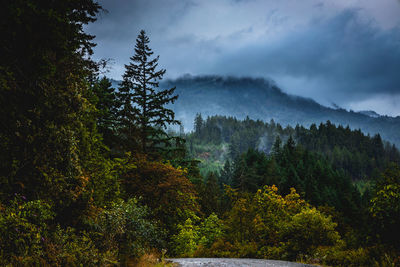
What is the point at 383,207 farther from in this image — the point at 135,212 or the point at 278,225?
the point at 135,212

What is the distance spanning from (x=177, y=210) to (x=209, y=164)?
506 ft

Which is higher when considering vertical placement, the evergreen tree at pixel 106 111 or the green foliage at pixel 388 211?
the evergreen tree at pixel 106 111

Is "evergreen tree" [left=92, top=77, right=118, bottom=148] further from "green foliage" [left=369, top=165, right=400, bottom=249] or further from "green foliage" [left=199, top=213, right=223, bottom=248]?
"green foliage" [left=369, top=165, right=400, bottom=249]

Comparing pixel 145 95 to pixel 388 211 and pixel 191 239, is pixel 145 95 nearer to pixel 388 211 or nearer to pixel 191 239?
pixel 191 239

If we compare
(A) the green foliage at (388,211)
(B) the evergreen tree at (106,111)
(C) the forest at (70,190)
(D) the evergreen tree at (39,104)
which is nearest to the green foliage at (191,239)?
(C) the forest at (70,190)

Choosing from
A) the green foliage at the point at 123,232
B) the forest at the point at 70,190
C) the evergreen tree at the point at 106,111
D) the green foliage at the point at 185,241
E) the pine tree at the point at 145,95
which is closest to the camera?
the forest at the point at 70,190

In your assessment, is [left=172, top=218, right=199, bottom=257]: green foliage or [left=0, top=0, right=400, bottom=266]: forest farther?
[left=172, top=218, right=199, bottom=257]: green foliage

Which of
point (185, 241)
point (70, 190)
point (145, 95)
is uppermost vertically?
point (145, 95)

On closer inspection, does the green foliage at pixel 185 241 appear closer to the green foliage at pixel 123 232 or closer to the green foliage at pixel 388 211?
the green foliage at pixel 123 232

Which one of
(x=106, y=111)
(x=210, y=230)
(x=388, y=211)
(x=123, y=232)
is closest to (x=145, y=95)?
(x=106, y=111)

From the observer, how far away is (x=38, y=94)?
7793 mm

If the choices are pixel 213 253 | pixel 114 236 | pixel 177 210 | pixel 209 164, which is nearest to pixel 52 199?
pixel 114 236

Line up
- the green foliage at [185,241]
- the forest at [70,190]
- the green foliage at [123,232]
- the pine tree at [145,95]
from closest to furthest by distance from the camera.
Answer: the forest at [70,190] → the green foliage at [123,232] → the green foliage at [185,241] → the pine tree at [145,95]

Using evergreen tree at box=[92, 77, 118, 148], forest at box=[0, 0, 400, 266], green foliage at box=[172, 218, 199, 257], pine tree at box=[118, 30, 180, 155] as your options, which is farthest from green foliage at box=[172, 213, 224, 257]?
evergreen tree at box=[92, 77, 118, 148]
